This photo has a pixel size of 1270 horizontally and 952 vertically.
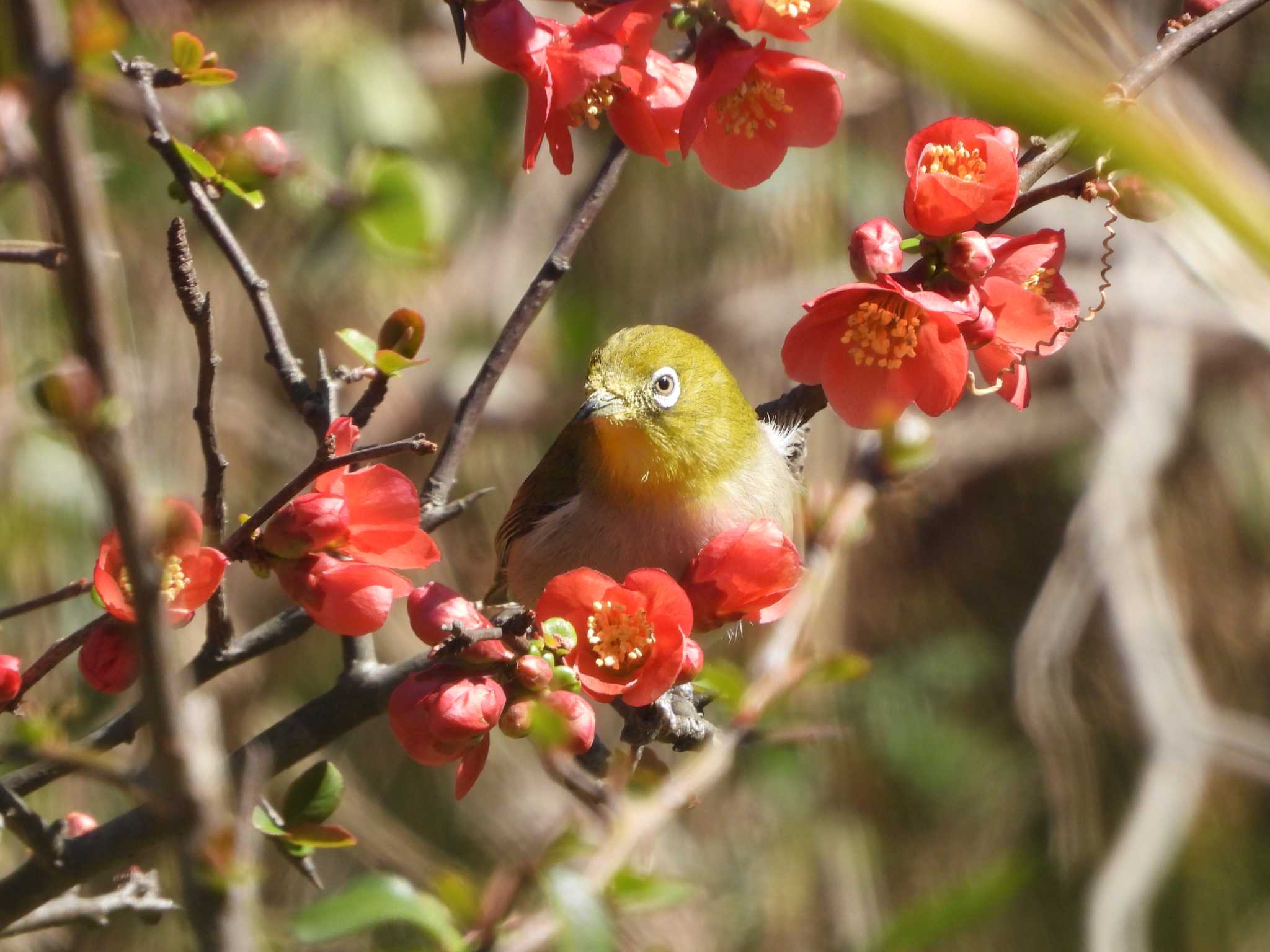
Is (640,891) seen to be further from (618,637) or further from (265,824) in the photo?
(265,824)

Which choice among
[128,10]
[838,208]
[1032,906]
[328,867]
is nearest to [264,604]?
[328,867]

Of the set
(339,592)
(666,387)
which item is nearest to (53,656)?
(339,592)

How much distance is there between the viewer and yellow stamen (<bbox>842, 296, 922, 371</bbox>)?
4.66 feet

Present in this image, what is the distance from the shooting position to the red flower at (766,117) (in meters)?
1.42

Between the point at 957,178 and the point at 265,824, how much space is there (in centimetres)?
103

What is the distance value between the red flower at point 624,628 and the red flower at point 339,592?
0.17m

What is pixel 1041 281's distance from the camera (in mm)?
1450

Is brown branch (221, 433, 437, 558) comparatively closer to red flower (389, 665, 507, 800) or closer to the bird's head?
red flower (389, 665, 507, 800)

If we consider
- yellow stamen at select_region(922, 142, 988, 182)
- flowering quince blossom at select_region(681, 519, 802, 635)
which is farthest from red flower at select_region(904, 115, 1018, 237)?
flowering quince blossom at select_region(681, 519, 802, 635)

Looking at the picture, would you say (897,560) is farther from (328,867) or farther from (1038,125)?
(1038,125)

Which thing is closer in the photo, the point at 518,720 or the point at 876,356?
the point at 518,720

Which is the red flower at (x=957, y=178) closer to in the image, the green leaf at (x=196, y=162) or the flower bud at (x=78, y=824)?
the green leaf at (x=196, y=162)

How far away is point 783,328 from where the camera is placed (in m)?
4.43

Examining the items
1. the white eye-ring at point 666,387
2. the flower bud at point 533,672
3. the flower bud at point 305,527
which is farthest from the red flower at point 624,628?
the white eye-ring at point 666,387
